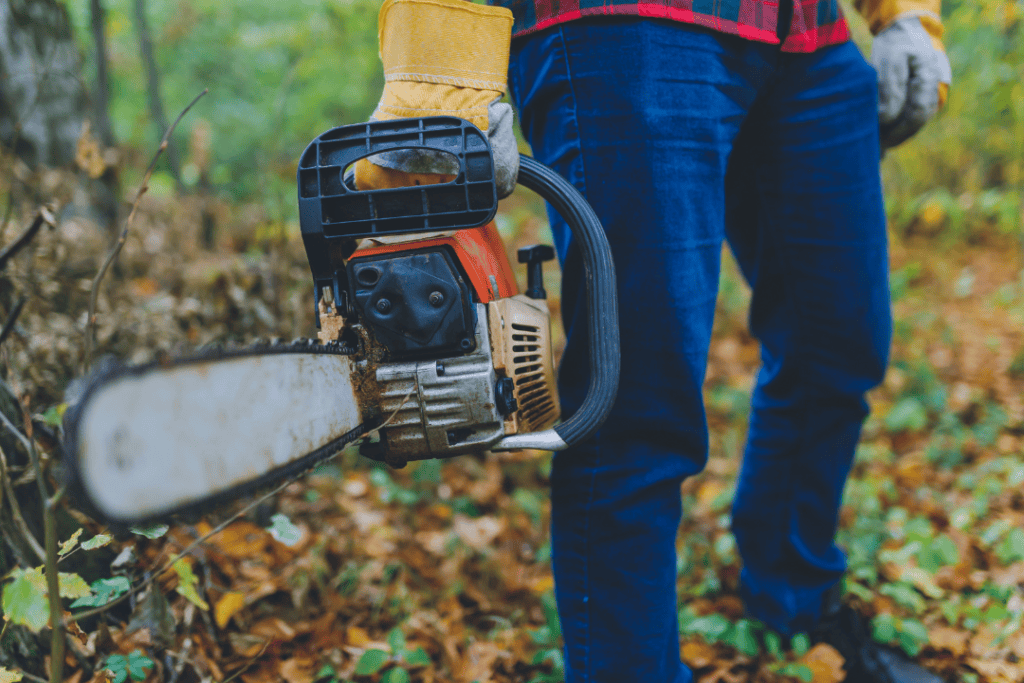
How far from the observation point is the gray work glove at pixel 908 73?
127 centimetres

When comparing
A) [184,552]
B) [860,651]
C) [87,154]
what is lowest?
[860,651]

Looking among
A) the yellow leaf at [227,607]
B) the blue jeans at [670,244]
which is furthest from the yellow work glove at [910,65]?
the yellow leaf at [227,607]

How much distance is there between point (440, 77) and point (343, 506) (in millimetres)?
1376

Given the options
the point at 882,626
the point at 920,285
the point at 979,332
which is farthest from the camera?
the point at 920,285

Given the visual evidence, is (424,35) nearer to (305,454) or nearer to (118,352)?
(305,454)

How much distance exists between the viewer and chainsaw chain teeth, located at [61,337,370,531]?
53 cm

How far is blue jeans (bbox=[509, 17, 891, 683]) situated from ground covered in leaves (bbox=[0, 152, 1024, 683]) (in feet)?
1.40

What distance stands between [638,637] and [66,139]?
2.79 metres

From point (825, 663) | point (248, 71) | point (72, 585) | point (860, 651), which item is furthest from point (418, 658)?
point (248, 71)

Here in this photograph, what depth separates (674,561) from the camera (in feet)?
3.58

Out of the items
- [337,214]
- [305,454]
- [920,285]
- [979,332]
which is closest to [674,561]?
[305,454]

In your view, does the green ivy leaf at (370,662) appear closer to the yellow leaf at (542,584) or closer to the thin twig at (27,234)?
the yellow leaf at (542,584)

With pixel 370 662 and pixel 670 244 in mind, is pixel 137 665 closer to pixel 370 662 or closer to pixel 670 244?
pixel 370 662

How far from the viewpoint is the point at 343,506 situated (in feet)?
6.11
